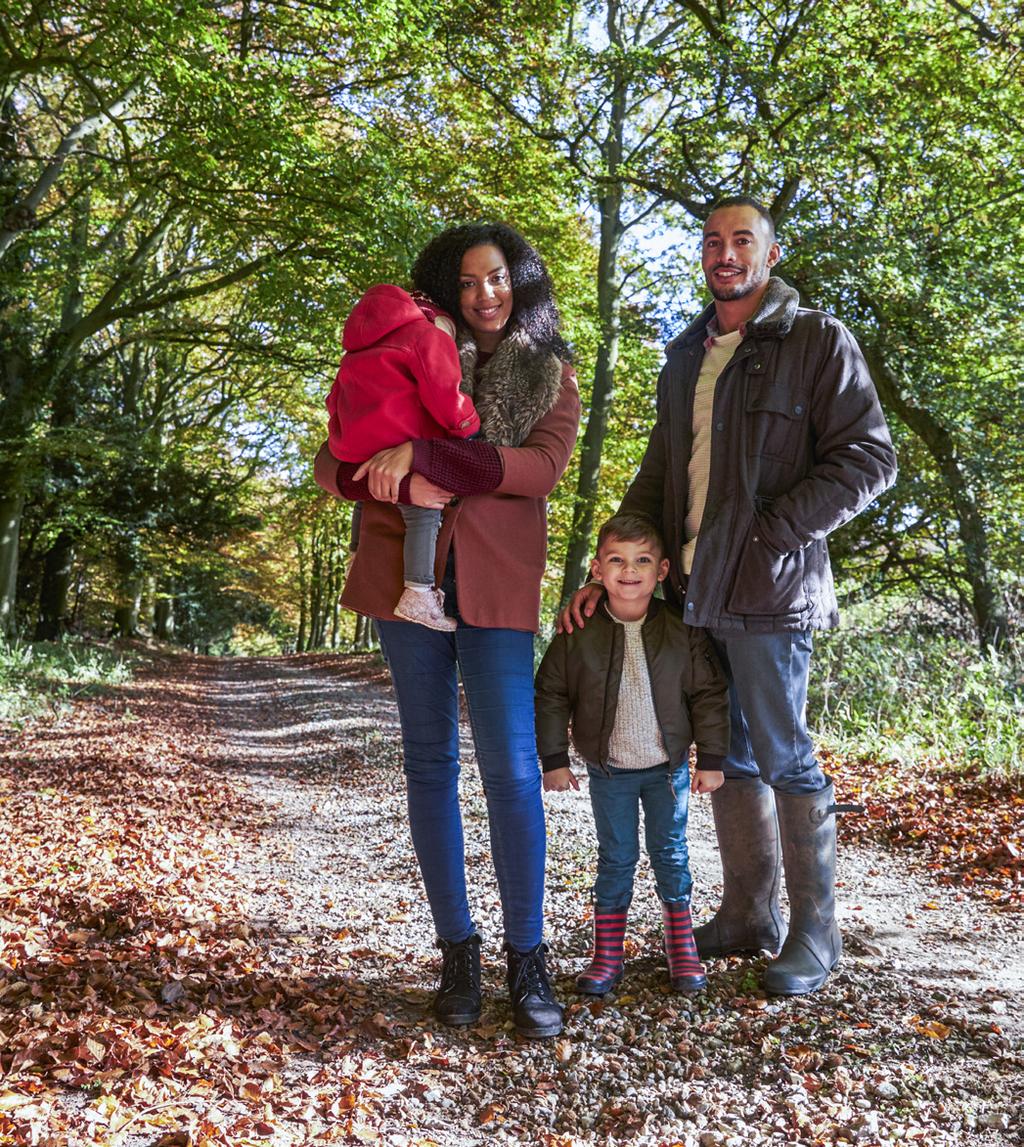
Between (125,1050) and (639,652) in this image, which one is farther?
(639,652)

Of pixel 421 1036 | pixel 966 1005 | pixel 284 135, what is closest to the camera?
pixel 421 1036

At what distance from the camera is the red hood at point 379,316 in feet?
8.91

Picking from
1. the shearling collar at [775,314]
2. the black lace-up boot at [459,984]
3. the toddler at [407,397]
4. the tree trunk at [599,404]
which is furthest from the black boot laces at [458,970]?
the tree trunk at [599,404]

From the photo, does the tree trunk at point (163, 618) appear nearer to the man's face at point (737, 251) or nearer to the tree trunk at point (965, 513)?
the tree trunk at point (965, 513)

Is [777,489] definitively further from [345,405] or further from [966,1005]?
[966,1005]

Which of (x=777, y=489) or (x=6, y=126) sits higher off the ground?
(x=6, y=126)

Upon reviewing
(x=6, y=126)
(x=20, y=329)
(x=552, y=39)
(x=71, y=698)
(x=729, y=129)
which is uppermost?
(x=552, y=39)

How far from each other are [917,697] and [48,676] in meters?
10.6

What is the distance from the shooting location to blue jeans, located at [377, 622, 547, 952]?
9.20 ft

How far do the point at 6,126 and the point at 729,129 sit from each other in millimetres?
9036

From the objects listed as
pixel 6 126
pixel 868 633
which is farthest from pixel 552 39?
pixel 868 633

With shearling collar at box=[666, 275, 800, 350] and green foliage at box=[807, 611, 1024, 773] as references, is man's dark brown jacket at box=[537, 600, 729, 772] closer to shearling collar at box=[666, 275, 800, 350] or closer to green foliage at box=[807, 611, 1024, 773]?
shearling collar at box=[666, 275, 800, 350]

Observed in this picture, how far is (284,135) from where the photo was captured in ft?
29.1

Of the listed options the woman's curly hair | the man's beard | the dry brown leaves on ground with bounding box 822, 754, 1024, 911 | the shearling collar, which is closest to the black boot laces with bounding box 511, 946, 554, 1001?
the woman's curly hair
